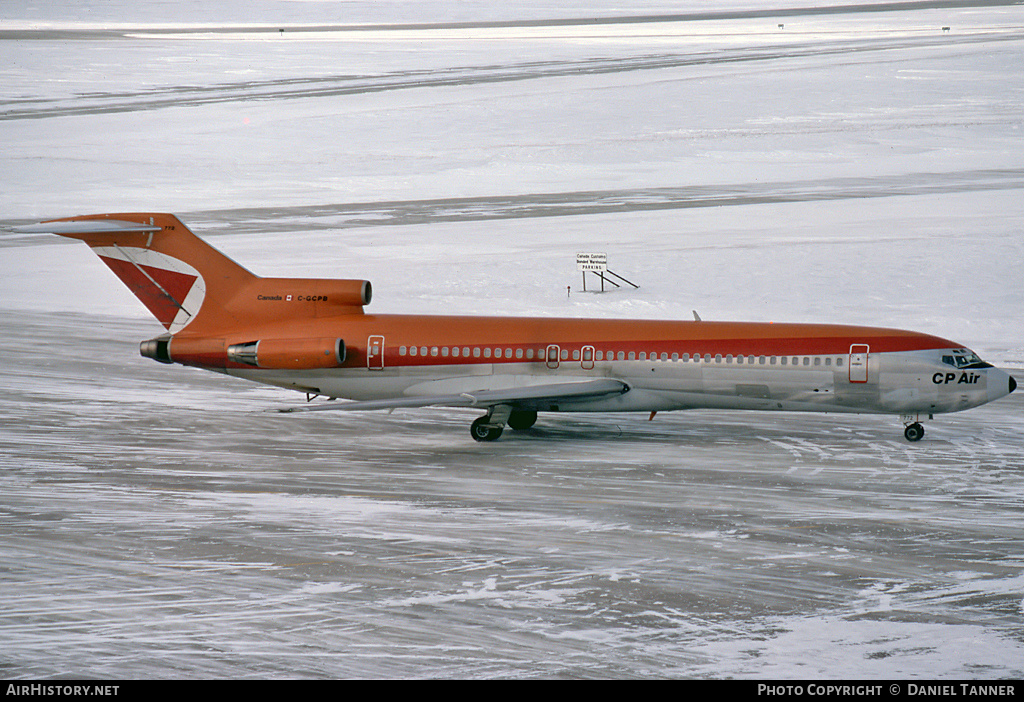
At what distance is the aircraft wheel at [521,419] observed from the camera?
32812 millimetres

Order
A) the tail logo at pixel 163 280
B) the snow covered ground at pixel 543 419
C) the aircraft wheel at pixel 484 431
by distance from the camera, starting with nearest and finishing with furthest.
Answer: the snow covered ground at pixel 543 419 < the aircraft wheel at pixel 484 431 < the tail logo at pixel 163 280

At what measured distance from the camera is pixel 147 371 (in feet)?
127

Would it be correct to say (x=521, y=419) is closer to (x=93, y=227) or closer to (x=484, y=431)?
(x=484, y=431)

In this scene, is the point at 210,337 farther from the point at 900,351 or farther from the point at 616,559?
the point at 900,351

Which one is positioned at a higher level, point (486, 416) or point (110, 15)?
point (110, 15)

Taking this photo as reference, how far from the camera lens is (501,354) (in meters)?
Answer: 31.4

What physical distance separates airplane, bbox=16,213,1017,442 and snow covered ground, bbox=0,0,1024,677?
1291 millimetres

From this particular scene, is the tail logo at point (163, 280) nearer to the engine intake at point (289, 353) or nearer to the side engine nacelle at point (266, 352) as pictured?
the side engine nacelle at point (266, 352)

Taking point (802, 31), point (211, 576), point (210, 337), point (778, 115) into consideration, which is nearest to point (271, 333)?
point (210, 337)

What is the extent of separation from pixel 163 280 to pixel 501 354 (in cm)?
907

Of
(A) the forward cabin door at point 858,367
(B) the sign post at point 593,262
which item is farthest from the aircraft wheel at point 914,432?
(B) the sign post at point 593,262

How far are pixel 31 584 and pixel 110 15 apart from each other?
14359cm

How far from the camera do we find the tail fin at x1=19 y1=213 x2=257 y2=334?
106 ft

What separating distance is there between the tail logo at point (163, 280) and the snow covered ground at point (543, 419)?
9.90ft
